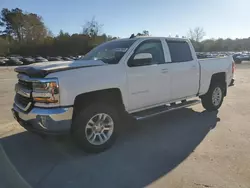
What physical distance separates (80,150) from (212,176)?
88.7 inches

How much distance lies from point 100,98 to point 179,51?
8.48 feet

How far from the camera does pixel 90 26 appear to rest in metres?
76.0

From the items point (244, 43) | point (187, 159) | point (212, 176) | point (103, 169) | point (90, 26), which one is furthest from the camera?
point (244, 43)

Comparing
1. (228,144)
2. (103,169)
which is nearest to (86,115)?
(103,169)

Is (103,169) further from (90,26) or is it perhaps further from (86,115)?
(90,26)

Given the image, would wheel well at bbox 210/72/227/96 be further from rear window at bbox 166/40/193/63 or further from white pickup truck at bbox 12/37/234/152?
rear window at bbox 166/40/193/63

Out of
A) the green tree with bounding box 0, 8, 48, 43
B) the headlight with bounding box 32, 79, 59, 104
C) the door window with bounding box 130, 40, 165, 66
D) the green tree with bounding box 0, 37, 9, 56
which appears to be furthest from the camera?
the green tree with bounding box 0, 8, 48, 43

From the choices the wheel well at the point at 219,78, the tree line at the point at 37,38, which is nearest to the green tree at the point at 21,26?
the tree line at the point at 37,38

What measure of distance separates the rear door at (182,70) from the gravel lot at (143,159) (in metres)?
0.80

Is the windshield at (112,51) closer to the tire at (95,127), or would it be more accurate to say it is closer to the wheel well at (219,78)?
the tire at (95,127)

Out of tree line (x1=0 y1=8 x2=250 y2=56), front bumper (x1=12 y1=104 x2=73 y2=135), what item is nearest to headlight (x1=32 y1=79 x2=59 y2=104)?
front bumper (x1=12 y1=104 x2=73 y2=135)

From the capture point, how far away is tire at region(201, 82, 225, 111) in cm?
705

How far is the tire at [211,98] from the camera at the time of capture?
277 inches

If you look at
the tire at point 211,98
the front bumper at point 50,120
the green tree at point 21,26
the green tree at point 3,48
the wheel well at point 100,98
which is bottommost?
the tire at point 211,98
